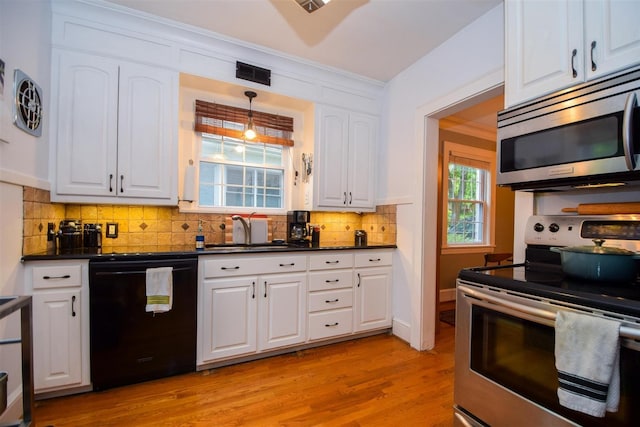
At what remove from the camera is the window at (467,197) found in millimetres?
4211

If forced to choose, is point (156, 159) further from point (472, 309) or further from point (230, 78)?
point (472, 309)

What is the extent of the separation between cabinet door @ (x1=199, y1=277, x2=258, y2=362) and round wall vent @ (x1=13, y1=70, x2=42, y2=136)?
1521 mm

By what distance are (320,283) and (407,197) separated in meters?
1.23

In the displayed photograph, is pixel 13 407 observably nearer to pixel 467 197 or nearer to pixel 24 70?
pixel 24 70

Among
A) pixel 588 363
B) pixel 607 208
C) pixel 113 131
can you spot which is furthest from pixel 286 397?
pixel 113 131

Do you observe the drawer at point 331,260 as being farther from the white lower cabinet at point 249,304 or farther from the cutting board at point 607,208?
the cutting board at point 607,208

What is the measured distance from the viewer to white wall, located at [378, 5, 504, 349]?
2230mm

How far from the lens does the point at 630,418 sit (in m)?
0.87

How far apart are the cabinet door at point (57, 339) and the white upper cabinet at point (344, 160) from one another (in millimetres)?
2093

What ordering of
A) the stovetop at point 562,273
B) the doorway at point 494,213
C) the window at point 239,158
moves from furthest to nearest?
1. the doorway at point 494,213
2. the window at point 239,158
3. the stovetop at point 562,273

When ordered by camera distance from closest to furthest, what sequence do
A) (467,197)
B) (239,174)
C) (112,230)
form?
(112,230)
(239,174)
(467,197)

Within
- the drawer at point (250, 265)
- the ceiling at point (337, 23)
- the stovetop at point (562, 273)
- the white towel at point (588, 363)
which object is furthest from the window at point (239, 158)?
the white towel at point (588, 363)

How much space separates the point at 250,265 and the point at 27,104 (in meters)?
1.78

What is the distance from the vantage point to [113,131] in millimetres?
2207
